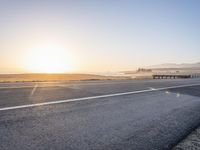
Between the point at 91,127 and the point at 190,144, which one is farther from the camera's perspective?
the point at 91,127

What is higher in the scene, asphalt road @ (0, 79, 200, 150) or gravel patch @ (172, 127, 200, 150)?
asphalt road @ (0, 79, 200, 150)

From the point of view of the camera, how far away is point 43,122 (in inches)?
161

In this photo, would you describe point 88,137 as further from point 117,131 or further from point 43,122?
point 43,122

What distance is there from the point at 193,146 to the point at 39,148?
2.42m

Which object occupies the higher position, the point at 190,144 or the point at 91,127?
the point at 91,127

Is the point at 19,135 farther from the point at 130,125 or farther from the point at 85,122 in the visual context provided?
the point at 130,125

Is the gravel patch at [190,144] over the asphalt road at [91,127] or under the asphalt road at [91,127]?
under

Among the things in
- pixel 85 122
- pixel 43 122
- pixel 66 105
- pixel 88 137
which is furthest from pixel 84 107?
pixel 88 137

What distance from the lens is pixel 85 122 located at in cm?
432

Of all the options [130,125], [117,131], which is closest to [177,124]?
[130,125]

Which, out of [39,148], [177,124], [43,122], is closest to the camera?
[39,148]

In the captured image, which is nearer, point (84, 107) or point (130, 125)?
point (130, 125)

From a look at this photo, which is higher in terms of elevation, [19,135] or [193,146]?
[19,135]

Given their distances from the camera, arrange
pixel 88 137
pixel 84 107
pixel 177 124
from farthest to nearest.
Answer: pixel 84 107 < pixel 177 124 < pixel 88 137
